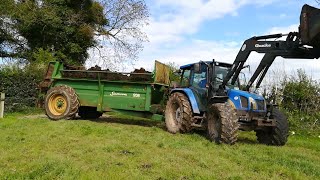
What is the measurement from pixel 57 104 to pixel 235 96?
696cm

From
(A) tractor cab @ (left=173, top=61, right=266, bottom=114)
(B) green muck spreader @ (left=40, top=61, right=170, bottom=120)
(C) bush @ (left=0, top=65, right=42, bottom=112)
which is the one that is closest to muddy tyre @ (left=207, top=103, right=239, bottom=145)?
(A) tractor cab @ (left=173, top=61, right=266, bottom=114)

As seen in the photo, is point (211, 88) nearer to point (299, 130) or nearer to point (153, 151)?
point (153, 151)

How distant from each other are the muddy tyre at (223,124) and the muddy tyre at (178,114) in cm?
106

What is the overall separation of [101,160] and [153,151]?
1.48m

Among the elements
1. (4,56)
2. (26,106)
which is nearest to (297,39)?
(26,106)

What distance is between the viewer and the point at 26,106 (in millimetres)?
18219

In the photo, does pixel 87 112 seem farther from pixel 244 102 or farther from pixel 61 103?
pixel 244 102

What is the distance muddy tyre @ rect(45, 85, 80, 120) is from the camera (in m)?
14.0

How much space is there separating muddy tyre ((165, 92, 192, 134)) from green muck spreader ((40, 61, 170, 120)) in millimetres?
759

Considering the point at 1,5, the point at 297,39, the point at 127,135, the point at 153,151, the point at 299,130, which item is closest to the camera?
the point at 153,151

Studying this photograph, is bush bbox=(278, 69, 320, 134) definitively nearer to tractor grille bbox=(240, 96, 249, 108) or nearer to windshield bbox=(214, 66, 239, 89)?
windshield bbox=(214, 66, 239, 89)

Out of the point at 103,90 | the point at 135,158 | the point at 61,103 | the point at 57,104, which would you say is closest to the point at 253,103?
the point at 135,158

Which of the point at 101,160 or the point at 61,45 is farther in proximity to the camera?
the point at 61,45

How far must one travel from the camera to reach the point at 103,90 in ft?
45.8
